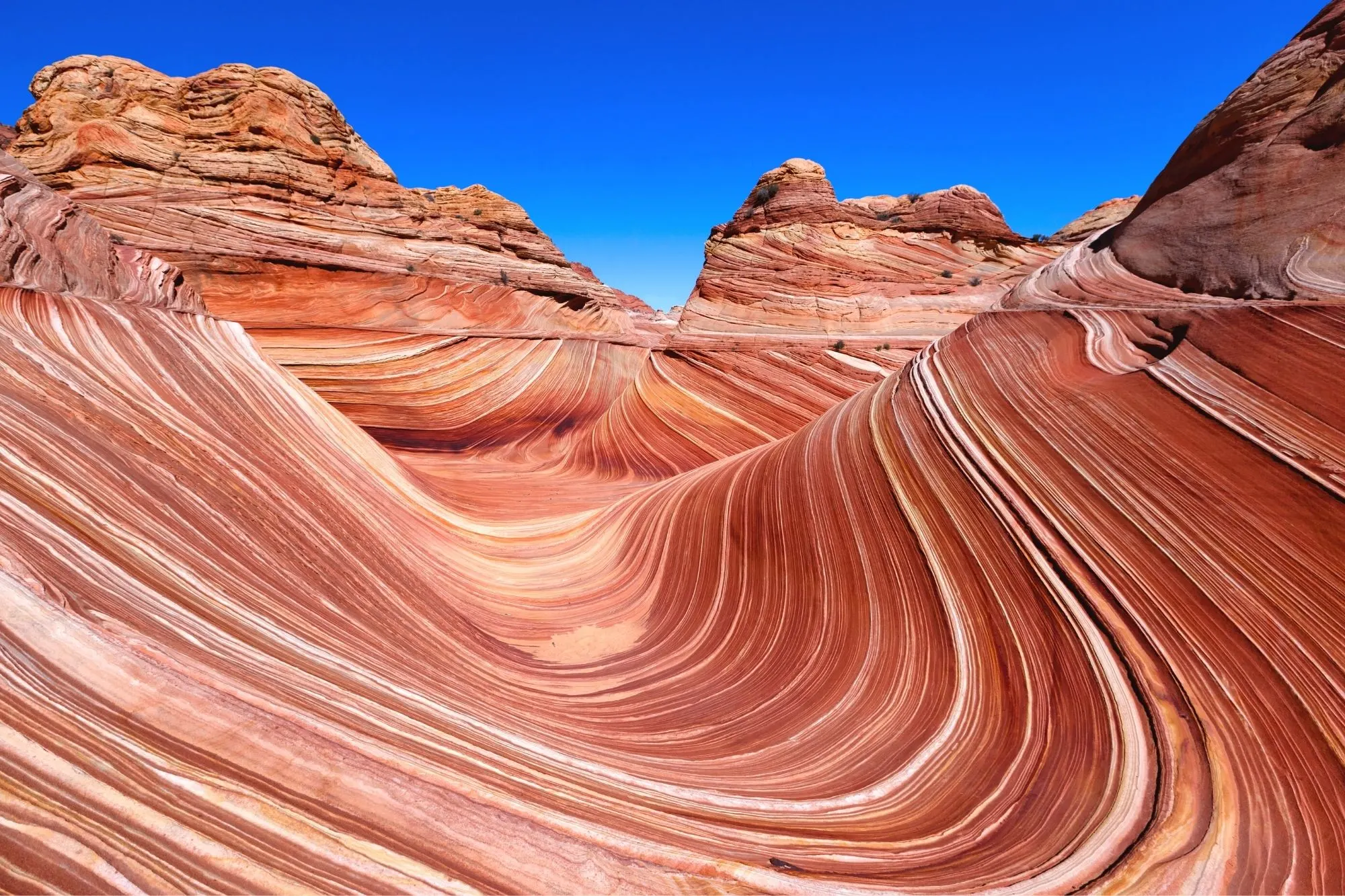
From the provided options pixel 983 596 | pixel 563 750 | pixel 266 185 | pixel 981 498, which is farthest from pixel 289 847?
pixel 266 185

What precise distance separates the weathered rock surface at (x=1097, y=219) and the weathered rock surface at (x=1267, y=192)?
1067 cm

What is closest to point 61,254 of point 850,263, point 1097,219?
point 850,263

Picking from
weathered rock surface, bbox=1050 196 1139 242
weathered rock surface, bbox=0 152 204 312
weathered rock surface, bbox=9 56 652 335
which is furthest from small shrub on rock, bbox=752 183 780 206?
weathered rock surface, bbox=0 152 204 312

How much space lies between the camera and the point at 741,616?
4355mm

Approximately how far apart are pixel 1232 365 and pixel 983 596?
1.92m

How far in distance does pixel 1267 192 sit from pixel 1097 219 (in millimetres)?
14303

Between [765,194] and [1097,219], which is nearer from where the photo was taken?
[765,194]

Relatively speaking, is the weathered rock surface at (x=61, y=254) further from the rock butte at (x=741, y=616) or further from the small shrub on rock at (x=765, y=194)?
the small shrub on rock at (x=765, y=194)

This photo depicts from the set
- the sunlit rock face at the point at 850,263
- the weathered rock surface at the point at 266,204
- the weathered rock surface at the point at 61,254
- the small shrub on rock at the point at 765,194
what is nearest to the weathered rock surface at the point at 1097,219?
the sunlit rock face at the point at 850,263

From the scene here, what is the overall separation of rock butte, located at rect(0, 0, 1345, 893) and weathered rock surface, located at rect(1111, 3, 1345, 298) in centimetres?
4

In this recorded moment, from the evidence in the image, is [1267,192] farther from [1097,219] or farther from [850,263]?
[1097,219]

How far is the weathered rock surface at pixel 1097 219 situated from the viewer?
14883 millimetres

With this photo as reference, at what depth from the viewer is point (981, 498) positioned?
11.3ft

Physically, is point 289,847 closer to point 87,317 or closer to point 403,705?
point 403,705
